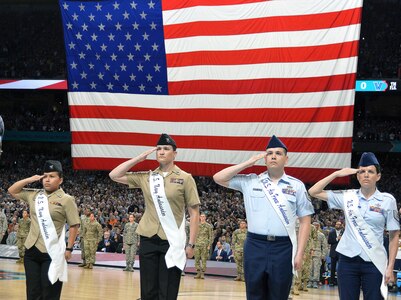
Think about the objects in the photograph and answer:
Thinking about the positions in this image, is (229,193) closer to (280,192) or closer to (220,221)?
(220,221)

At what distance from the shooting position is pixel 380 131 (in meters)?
33.2

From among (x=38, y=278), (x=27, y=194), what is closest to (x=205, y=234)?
(x=27, y=194)

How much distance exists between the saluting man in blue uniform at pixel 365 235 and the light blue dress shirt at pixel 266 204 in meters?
0.23

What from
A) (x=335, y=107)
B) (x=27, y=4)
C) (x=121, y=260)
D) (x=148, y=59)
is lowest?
(x=121, y=260)

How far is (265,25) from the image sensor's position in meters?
11.3

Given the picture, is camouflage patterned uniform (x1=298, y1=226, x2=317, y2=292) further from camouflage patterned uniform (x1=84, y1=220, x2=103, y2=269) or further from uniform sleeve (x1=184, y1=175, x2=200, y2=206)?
uniform sleeve (x1=184, y1=175, x2=200, y2=206)

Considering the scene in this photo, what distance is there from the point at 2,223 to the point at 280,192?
13837 mm

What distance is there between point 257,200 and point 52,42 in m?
35.6

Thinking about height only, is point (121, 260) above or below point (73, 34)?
below

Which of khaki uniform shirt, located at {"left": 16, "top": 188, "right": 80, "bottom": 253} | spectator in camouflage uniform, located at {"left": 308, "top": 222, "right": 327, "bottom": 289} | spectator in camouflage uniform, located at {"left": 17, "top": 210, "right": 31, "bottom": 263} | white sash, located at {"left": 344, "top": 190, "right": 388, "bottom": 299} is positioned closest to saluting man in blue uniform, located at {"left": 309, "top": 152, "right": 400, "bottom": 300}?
white sash, located at {"left": 344, "top": 190, "right": 388, "bottom": 299}

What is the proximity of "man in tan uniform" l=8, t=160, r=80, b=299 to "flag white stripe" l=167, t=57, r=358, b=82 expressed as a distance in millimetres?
4318

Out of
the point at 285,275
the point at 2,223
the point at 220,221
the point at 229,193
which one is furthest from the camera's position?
the point at 229,193

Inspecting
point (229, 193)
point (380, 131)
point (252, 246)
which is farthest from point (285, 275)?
point (380, 131)

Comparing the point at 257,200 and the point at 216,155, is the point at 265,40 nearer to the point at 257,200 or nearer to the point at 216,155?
the point at 216,155
